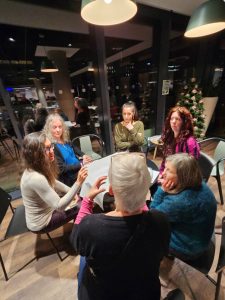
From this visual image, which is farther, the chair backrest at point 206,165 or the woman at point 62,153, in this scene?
the woman at point 62,153

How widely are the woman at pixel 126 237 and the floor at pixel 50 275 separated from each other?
0.92 meters

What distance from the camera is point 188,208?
3.38ft

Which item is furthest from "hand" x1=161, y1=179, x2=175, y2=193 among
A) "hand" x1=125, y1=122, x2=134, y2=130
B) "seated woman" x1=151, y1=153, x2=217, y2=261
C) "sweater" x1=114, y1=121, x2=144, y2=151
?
"hand" x1=125, y1=122, x2=134, y2=130

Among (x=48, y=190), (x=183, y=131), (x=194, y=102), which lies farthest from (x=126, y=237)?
(x=194, y=102)

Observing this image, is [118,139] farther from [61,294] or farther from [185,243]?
[61,294]

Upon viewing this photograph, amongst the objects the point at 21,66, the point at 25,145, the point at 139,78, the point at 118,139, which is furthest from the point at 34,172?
the point at 139,78

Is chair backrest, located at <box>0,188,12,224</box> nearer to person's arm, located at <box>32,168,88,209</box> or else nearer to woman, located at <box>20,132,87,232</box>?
woman, located at <box>20,132,87,232</box>

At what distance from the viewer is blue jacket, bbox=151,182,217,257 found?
1.03 meters

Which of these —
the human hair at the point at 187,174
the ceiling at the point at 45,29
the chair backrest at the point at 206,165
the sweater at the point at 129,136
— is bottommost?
the chair backrest at the point at 206,165

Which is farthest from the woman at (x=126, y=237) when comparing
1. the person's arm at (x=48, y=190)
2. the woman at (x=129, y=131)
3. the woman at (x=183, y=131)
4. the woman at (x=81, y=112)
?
the woman at (x=81, y=112)

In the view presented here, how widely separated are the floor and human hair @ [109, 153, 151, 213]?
3.97 feet

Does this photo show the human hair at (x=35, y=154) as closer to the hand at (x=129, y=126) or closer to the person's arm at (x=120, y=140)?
the person's arm at (x=120, y=140)

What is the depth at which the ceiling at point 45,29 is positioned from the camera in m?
2.50

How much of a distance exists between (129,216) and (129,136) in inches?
73.3
